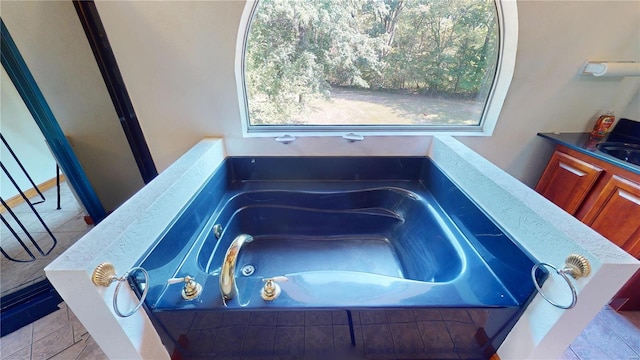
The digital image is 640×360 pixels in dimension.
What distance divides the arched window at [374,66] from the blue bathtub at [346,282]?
362 mm

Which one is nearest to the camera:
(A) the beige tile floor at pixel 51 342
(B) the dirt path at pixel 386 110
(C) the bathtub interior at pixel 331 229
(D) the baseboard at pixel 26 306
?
(A) the beige tile floor at pixel 51 342

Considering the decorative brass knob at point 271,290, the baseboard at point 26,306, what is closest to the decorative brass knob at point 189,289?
the decorative brass knob at point 271,290

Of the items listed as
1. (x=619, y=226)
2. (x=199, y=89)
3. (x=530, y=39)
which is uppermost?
(x=530, y=39)

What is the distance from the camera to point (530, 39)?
143cm

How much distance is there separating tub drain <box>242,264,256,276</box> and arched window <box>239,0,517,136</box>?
3.04ft

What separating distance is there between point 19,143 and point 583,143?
143 inches

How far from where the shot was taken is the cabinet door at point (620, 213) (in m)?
1.29

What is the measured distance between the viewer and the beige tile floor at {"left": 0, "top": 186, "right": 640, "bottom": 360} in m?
1.26

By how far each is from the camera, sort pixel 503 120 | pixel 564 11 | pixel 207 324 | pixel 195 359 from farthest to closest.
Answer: pixel 503 120 → pixel 564 11 → pixel 195 359 → pixel 207 324

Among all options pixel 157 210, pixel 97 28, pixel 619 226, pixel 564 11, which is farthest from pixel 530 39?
pixel 97 28

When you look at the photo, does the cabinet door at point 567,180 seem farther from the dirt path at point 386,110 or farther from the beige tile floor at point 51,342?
the beige tile floor at point 51,342

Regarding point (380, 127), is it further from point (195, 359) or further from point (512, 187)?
point (195, 359)

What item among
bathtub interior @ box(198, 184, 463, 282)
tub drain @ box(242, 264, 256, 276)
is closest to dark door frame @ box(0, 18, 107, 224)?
bathtub interior @ box(198, 184, 463, 282)

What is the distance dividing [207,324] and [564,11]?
243cm
